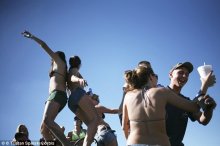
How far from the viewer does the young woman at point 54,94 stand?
6.04 m

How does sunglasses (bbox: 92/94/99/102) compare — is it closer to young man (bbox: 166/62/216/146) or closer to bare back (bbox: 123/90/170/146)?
young man (bbox: 166/62/216/146)

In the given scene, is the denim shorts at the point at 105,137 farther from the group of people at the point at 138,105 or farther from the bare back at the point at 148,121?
the bare back at the point at 148,121

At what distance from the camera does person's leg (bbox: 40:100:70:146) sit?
5.89m

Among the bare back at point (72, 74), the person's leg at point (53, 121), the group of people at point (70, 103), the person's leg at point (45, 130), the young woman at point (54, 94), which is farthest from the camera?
the bare back at point (72, 74)

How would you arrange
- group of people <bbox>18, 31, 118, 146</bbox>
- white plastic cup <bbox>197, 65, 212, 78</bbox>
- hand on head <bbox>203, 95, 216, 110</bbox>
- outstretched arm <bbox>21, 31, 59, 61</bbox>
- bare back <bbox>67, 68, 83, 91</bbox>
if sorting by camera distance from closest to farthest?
1. hand on head <bbox>203, 95, 216, 110</bbox>
2. white plastic cup <bbox>197, 65, 212, 78</bbox>
3. group of people <bbox>18, 31, 118, 146</bbox>
4. bare back <bbox>67, 68, 83, 91</bbox>
5. outstretched arm <bbox>21, 31, 59, 61</bbox>

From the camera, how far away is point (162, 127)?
324 cm

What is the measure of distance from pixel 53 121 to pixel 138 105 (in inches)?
126

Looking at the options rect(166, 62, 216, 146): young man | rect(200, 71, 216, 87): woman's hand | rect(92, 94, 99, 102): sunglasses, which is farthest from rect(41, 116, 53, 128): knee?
rect(200, 71, 216, 87): woman's hand

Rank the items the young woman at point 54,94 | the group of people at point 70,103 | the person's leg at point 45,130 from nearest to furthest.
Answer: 1. the group of people at point 70,103
2. the young woman at point 54,94
3. the person's leg at point 45,130

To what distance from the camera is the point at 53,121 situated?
6180 mm

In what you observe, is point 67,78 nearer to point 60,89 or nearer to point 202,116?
point 60,89

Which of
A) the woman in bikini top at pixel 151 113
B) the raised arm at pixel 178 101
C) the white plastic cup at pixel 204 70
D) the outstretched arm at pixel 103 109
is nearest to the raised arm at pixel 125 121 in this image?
the woman in bikini top at pixel 151 113

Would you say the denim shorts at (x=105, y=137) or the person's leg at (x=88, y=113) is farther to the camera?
the person's leg at (x=88, y=113)

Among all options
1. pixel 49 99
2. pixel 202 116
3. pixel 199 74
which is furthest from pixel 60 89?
pixel 202 116
